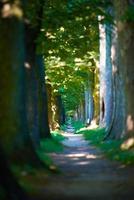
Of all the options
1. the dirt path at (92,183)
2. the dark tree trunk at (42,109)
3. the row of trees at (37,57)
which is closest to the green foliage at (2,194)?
the row of trees at (37,57)

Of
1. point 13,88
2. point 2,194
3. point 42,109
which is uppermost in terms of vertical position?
point 13,88

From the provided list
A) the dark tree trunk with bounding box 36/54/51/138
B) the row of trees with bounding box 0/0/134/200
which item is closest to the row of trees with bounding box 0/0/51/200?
the row of trees with bounding box 0/0/134/200

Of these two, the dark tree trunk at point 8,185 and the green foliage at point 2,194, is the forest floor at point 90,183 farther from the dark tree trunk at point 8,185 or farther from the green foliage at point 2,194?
the green foliage at point 2,194

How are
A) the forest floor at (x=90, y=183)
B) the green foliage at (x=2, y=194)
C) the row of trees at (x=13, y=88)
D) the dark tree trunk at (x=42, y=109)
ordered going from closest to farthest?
1. the green foliage at (x=2, y=194)
2. the forest floor at (x=90, y=183)
3. the row of trees at (x=13, y=88)
4. the dark tree trunk at (x=42, y=109)

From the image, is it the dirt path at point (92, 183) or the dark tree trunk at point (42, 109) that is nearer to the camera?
the dirt path at point (92, 183)

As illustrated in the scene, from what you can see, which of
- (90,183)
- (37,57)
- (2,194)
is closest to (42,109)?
(37,57)

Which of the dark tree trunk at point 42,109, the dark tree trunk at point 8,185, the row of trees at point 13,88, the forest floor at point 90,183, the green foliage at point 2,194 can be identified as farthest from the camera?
the dark tree trunk at point 42,109

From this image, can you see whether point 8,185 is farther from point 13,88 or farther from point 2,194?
point 13,88

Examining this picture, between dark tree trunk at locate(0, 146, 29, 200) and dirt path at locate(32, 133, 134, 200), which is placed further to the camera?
dirt path at locate(32, 133, 134, 200)

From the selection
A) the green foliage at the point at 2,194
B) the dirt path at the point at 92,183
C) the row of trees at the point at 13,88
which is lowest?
the dirt path at the point at 92,183

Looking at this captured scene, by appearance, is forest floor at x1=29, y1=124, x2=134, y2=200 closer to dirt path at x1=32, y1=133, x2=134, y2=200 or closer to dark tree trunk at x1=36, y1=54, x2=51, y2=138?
dirt path at x1=32, y1=133, x2=134, y2=200

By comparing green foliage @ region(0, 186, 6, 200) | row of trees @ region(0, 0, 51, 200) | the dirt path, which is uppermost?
row of trees @ region(0, 0, 51, 200)

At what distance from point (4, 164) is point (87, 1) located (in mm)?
11402

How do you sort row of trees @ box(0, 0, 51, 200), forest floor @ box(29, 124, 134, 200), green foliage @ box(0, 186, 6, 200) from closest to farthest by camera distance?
green foliage @ box(0, 186, 6, 200)
forest floor @ box(29, 124, 134, 200)
row of trees @ box(0, 0, 51, 200)
